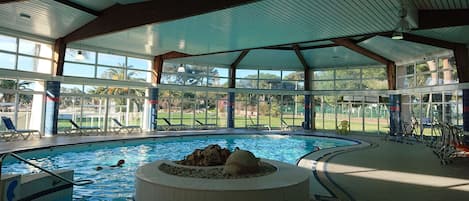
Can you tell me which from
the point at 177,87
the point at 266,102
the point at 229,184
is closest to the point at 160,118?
the point at 177,87

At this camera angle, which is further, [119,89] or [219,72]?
[219,72]

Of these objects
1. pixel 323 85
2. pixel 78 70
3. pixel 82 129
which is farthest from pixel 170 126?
pixel 323 85

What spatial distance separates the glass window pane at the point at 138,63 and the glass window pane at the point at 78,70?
1697mm

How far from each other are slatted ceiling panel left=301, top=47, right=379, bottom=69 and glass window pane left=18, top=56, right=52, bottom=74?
35.4 ft

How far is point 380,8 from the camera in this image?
674 cm

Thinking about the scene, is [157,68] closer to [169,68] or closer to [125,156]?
[169,68]

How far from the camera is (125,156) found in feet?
28.4

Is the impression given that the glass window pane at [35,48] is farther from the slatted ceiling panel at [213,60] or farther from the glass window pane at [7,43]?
the slatted ceiling panel at [213,60]

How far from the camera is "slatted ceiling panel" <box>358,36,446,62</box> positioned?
1170 centimetres

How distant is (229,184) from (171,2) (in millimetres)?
4888

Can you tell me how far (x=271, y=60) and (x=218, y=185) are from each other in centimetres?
1378

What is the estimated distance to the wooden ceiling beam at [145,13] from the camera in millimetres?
6449


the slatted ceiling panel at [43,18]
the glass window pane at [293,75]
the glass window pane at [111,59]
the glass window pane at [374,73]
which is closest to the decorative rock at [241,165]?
the slatted ceiling panel at [43,18]

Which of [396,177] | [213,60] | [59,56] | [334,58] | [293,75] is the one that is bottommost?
[396,177]
